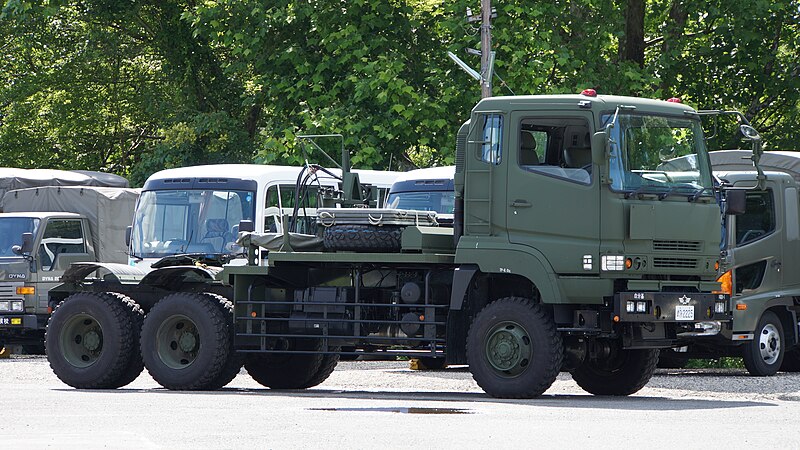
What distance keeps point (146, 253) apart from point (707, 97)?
16.2 m

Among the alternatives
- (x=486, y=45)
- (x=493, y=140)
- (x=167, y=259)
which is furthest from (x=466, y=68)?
(x=493, y=140)

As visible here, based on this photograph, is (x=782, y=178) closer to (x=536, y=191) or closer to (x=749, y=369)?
(x=749, y=369)

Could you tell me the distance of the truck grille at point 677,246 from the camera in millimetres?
16547

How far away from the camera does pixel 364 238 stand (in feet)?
58.0

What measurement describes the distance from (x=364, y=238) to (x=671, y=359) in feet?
23.6

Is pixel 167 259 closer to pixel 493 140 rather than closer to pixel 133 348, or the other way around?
pixel 133 348

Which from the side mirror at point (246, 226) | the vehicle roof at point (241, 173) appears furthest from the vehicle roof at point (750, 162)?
the side mirror at point (246, 226)

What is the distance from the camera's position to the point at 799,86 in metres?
34.7

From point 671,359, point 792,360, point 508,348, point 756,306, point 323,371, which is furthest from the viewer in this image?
point 792,360

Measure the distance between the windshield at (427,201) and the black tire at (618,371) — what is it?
592 centimetres

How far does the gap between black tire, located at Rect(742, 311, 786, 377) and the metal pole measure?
8.55m

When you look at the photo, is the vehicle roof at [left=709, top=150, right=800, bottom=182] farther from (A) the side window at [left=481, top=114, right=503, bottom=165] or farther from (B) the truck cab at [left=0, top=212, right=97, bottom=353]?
(B) the truck cab at [left=0, top=212, right=97, bottom=353]

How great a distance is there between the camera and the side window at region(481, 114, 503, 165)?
16859 mm

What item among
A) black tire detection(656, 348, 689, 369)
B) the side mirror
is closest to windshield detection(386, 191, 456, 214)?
the side mirror
